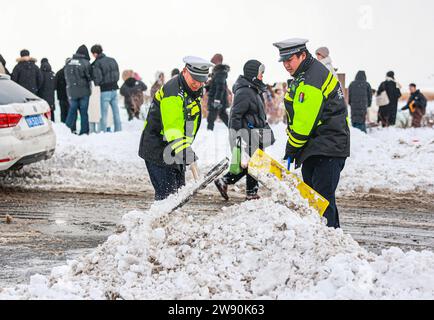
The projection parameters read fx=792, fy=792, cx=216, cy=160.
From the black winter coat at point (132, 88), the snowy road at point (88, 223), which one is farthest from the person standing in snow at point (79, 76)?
the snowy road at point (88, 223)

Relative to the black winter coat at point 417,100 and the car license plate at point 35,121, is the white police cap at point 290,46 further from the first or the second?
the black winter coat at point 417,100

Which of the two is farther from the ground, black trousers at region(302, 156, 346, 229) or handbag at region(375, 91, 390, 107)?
black trousers at region(302, 156, 346, 229)

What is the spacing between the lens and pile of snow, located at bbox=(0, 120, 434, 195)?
13242 mm

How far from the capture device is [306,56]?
7383 mm

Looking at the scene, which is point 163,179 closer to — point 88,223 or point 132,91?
point 88,223

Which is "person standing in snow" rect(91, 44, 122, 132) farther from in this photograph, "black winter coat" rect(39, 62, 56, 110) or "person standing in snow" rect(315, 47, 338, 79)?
"person standing in snow" rect(315, 47, 338, 79)

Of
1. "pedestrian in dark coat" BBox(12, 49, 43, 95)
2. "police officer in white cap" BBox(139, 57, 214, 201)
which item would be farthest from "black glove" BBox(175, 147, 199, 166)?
"pedestrian in dark coat" BBox(12, 49, 43, 95)

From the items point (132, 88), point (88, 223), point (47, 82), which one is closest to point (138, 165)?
point (47, 82)

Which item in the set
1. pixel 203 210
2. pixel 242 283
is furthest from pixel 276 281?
pixel 203 210

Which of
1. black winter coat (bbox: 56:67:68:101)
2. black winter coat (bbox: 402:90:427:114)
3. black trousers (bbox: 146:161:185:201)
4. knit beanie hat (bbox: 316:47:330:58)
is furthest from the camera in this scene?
black winter coat (bbox: 402:90:427:114)

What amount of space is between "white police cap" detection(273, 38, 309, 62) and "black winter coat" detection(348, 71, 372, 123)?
44.3 ft

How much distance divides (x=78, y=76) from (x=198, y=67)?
1093 centimetres

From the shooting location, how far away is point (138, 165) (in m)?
15.4

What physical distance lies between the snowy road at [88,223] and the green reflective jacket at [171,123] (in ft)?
4.70
